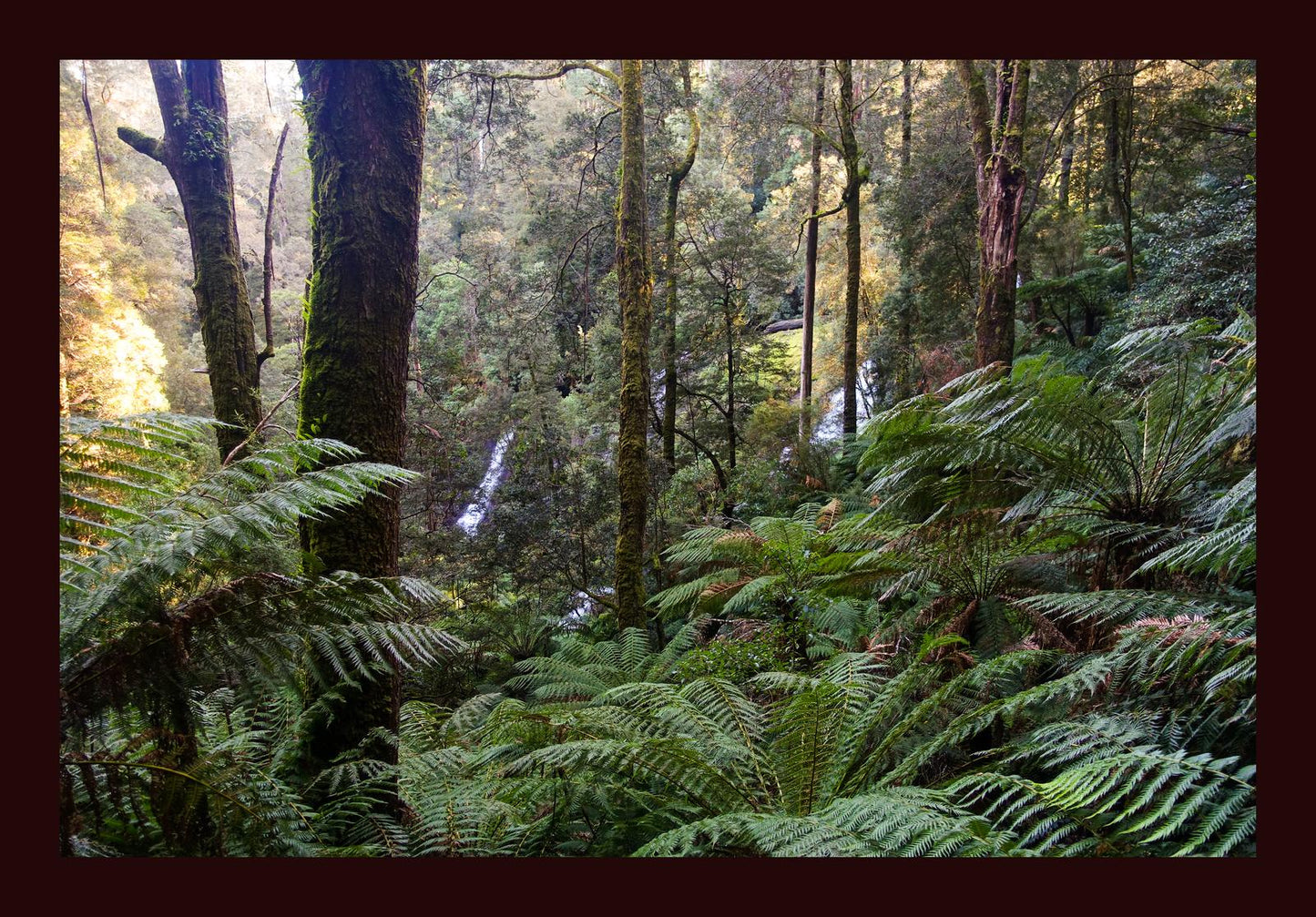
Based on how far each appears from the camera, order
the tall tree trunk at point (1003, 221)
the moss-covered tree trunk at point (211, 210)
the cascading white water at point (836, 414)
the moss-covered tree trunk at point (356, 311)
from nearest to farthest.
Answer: the moss-covered tree trunk at point (356, 311), the moss-covered tree trunk at point (211, 210), the tall tree trunk at point (1003, 221), the cascading white water at point (836, 414)

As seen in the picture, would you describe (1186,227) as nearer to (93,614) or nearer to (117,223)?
(93,614)

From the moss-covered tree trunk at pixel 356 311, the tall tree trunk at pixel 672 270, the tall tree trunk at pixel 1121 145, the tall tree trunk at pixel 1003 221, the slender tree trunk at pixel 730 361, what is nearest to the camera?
the moss-covered tree trunk at pixel 356 311

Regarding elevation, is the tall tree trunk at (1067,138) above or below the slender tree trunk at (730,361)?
above

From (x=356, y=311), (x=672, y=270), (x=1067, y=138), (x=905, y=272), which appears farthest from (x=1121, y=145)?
(x=356, y=311)

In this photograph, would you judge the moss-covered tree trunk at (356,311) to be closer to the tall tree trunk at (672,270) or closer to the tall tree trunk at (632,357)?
the tall tree trunk at (632,357)

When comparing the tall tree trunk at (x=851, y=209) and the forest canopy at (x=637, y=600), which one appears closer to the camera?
the forest canopy at (x=637, y=600)

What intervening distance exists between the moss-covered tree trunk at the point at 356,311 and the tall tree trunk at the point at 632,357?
280cm

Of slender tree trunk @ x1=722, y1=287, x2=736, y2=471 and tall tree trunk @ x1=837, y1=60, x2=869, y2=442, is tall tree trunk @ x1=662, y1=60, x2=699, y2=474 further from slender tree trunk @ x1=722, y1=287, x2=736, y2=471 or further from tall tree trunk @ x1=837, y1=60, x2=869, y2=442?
tall tree trunk @ x1=837, y1=60, x2=869, y2=442

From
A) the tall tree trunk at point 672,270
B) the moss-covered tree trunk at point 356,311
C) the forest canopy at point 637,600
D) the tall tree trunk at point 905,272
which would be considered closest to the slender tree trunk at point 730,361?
the tall tree trunk at point 672,270

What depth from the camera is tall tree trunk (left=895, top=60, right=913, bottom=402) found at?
9828 mm

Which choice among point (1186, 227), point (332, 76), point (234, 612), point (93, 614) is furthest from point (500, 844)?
point (1186, 227)

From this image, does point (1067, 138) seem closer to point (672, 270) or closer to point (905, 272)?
point (905, 272)

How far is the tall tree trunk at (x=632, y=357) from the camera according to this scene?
473 cm

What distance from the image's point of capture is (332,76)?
1.92 metres
